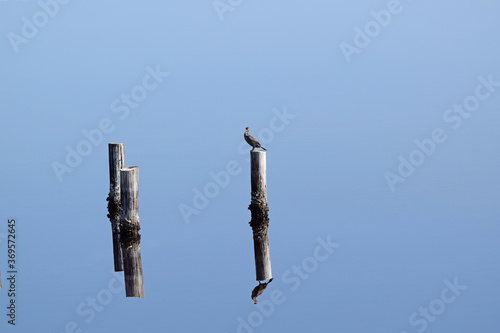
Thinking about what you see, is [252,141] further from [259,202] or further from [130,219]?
[130,219]

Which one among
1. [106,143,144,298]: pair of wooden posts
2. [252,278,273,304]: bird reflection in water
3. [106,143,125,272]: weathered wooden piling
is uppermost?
[106,143,125,272]: weathered wooden piling

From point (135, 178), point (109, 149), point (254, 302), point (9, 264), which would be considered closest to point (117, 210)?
point (109, 149)

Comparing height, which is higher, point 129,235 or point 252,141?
point 252,141

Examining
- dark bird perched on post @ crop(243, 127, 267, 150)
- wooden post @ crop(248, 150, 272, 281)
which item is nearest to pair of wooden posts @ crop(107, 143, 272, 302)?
wooden post @ crop(248, 150, 272, 281)

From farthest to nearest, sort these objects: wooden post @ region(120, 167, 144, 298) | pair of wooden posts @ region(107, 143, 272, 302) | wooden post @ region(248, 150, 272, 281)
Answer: wooden post @ region(248, 150, 272, 281) → wooden post @ region(120, 167, 144, 298) → pair of wooden posts @ region(107, 143, 272, 302)

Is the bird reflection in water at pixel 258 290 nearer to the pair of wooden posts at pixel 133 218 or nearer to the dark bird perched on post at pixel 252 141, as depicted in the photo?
the pair of wooden posts at pixel 133 218

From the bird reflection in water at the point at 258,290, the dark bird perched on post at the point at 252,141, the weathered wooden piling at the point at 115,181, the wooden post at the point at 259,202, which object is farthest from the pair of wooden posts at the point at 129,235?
the dark bird perched on post at the point at 252,141

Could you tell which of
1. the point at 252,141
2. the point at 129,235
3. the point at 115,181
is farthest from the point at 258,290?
the point at 115,181

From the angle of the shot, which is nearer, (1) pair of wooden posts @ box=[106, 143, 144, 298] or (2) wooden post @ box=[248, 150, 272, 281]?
(1) pair of wooden posts @ box=[106, 143, 144, 298]

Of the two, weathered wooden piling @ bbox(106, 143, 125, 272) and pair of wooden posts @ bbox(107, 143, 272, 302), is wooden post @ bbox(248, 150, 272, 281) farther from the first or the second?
weathered wooden piling @ bbox(106, 143, 125, 272)

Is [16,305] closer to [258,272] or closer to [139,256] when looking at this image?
[139,256]

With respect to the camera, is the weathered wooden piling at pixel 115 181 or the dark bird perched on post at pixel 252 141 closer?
the dark bird perched on post at pixel 252 141

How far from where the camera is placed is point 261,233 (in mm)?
15320

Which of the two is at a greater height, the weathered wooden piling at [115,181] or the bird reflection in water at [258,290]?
the weathered wooden piling at [115,181]
